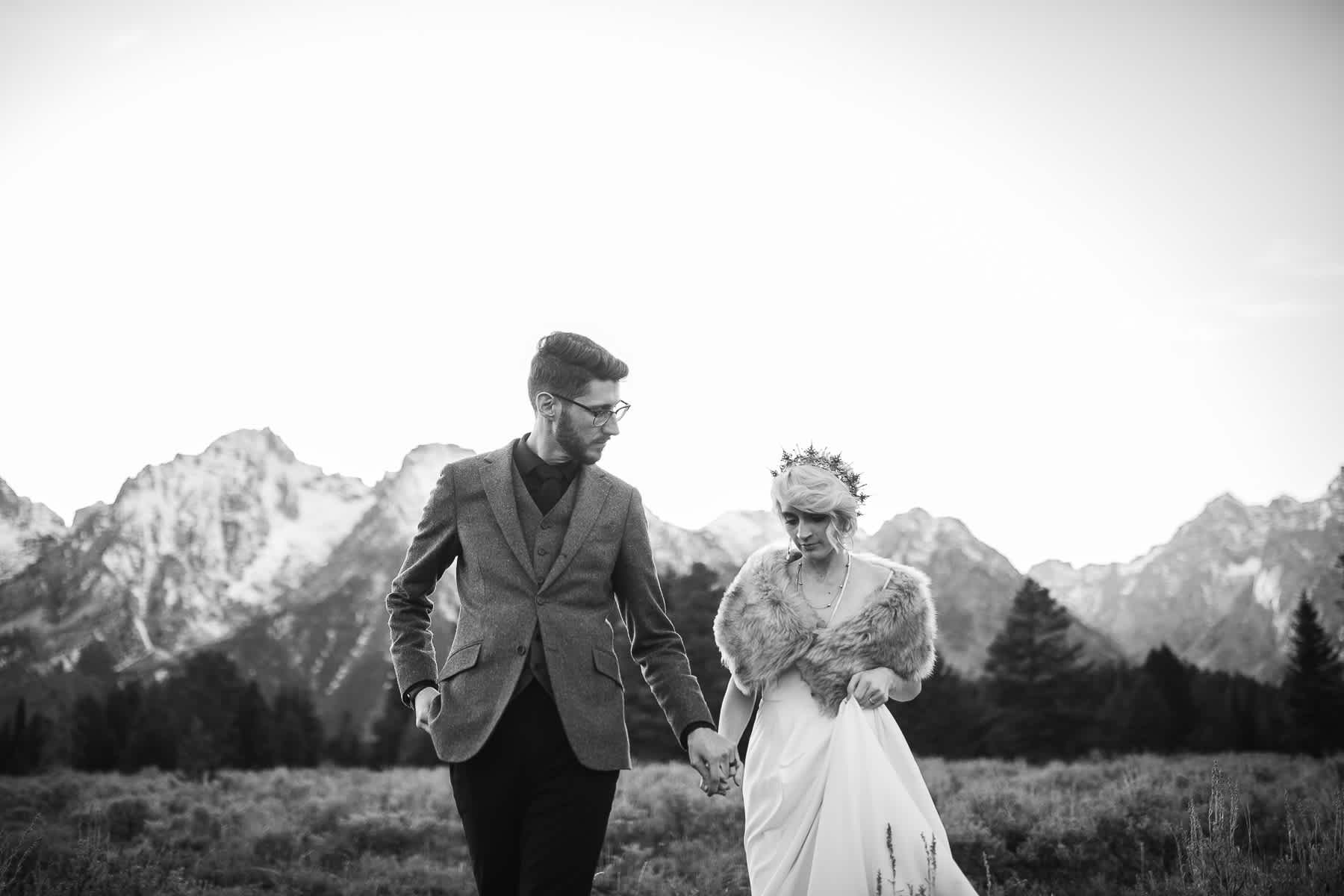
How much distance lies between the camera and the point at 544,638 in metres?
3.43

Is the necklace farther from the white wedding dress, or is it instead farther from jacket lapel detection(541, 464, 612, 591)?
jacket lapel detection(541, 464, 612, 591)

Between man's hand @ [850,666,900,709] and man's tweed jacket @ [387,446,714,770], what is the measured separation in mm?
1405

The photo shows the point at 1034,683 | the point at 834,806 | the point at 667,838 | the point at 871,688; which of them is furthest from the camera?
the point at 1034,683

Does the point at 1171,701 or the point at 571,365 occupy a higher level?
the point at 571,365

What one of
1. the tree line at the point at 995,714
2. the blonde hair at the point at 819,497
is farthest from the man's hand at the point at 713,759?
the tree line at the point at 995,714

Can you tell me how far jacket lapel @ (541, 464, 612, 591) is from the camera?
140 inches

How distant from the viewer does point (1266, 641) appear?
186m

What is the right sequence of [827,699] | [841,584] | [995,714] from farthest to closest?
[995,714], [841,584], [827,699]

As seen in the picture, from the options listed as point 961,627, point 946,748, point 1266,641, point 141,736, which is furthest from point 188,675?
point 1266,641

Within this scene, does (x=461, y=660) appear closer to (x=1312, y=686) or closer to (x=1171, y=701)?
(x=1312, y=686)

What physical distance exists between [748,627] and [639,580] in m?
1.76

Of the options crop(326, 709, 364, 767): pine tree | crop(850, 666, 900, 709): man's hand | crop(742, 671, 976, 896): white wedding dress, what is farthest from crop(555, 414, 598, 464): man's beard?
crop(326, 709, 364, 767): pine tree

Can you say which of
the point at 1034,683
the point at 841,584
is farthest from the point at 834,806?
the point at 1034,683

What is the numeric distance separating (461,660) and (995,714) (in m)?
46.0
